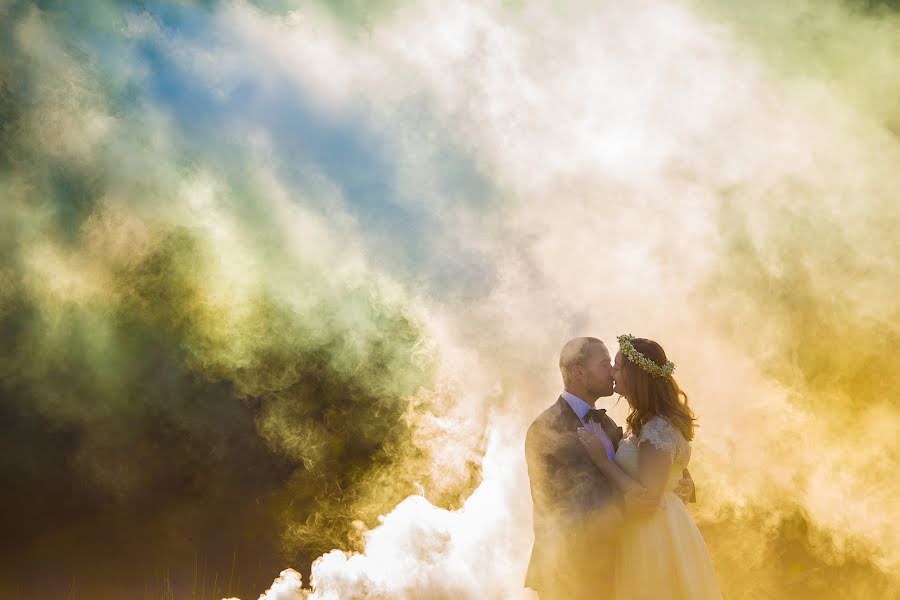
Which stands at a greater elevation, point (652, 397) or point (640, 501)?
point (652, 397)

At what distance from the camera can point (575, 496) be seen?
17.5ft

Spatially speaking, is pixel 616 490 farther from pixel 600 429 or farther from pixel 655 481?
pixel 600 429

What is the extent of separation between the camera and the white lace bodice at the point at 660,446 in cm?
512

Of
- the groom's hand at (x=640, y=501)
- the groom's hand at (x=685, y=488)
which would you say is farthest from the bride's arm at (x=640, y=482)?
the groom's hand at (x=685, y=488)

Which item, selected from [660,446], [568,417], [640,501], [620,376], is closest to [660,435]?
[660,446]

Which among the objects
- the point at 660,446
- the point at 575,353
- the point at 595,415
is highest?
the point at 575,353

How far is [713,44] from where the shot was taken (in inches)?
368

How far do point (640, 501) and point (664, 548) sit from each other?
1.35ft

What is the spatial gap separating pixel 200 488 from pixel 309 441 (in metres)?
1.84

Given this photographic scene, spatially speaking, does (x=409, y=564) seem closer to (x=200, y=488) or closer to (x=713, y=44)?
(x=200, y=488)

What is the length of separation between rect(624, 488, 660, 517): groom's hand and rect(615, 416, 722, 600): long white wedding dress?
0.46 feet

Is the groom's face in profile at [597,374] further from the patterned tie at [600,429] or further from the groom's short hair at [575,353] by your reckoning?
the patterned tie at [600,429]

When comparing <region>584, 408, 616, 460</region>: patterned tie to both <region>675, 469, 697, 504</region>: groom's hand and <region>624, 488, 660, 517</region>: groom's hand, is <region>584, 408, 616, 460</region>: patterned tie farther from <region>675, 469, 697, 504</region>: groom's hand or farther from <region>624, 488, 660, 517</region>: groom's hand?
<region>675, 469, 697, 504</region>: groom's hand

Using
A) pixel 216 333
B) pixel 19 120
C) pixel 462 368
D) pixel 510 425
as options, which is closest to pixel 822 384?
pixel 510 425
